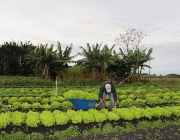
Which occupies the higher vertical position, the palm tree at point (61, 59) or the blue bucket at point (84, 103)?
the palm tree at point (61, 59)

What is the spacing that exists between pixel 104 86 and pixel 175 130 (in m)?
3.10

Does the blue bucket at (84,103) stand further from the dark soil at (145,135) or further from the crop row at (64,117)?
the dark soil at (145,135)

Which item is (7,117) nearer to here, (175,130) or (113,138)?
(113,138)

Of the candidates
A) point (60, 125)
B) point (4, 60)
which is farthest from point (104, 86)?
point (4, 60)

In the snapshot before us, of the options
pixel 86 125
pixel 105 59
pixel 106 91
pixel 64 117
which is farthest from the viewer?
pixel 105 59

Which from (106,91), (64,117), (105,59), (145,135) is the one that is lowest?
(145,135)

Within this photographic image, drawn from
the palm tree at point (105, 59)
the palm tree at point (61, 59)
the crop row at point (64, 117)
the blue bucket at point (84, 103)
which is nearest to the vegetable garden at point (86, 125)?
the crop row at point (64, 117)

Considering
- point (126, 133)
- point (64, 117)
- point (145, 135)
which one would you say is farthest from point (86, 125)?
point (145, 135)

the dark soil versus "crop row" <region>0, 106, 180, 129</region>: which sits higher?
"crop row" <region>0, 106, 180, 129</region>

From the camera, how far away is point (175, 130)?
7211 mm

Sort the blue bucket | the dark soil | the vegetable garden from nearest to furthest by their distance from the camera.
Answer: the dark soil < the vegetable garden < the blue bucket

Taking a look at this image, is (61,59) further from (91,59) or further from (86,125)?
(86,125)

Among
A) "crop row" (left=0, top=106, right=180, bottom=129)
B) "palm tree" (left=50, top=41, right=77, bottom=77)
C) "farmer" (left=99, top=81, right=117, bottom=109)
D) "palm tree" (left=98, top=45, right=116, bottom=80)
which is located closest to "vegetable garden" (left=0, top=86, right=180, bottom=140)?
"crop row" (left=0, top=106, right=180, bottom=129)

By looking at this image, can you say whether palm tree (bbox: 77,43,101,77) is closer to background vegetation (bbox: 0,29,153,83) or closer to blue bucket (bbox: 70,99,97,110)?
background vegetation (bbox: 0,29,153,83)
